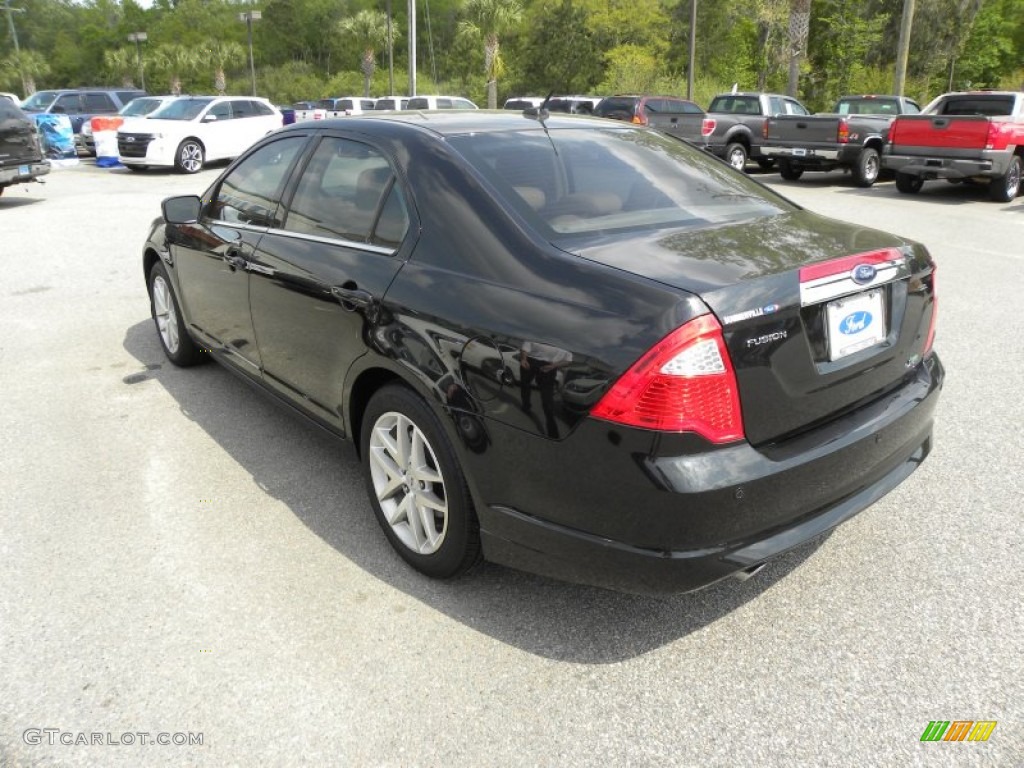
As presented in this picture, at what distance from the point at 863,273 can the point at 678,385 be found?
2.90ft

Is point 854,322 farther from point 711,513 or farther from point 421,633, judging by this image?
point 421,633

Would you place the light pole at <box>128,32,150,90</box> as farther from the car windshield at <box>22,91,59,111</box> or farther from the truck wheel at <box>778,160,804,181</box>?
the truck wheel at <box>778,160,804,181</box>

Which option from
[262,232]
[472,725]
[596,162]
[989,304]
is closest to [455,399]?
[472,725]

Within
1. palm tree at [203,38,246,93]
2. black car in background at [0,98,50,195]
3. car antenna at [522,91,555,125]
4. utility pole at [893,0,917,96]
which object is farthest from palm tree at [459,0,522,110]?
car antenna at [522,91,555,125]

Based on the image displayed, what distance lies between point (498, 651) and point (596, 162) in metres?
1.95

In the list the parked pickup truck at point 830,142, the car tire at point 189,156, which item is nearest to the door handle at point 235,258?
the parked pickup truck at point 830,142

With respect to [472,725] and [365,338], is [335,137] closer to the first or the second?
[365,338]

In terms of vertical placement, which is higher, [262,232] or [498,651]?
[262,232]

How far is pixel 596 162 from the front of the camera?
129 inches

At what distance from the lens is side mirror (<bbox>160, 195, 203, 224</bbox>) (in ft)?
15.0

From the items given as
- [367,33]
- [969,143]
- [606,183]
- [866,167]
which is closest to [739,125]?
[866,167]

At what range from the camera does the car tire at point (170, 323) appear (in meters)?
5.23

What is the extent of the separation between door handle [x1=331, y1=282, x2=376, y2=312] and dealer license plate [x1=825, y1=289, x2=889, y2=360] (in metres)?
1.61

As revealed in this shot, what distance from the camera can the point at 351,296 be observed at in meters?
3.09
